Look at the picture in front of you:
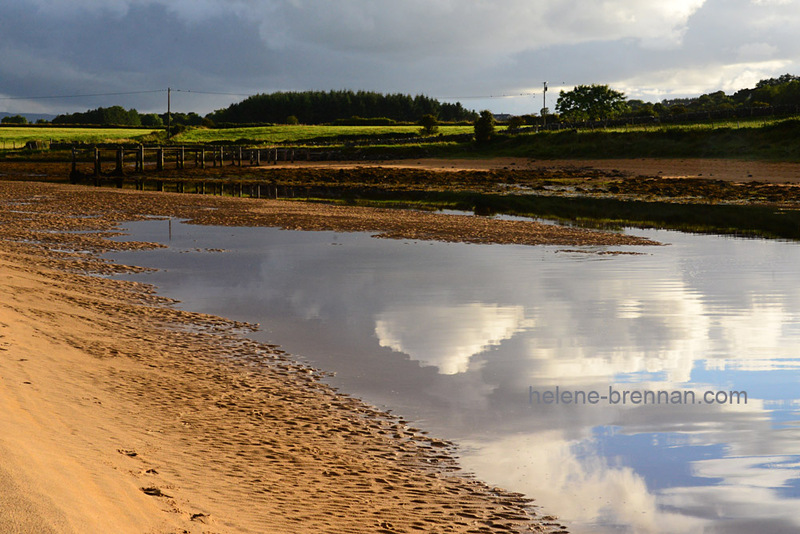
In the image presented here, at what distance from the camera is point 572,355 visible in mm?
12805

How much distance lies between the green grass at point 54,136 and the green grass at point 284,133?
8.37m

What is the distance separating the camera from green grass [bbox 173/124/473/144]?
355 feet

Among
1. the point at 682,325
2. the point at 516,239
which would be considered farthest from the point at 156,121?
the point at 682,325

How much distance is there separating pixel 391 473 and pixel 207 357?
4.97 m

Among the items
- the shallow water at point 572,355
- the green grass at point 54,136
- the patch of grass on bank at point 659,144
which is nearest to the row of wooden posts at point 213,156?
the green grass at point 54,136

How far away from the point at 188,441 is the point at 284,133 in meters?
112

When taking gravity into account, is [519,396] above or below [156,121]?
below

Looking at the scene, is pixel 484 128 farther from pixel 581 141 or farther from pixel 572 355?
pixel 572 355

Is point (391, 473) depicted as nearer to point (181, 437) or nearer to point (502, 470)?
point (502, 470)

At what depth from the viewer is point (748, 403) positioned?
10.5 m

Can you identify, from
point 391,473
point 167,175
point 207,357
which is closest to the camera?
point 391,473

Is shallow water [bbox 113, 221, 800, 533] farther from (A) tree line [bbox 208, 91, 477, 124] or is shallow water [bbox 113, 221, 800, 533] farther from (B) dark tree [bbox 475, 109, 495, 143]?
(A) tree line [bbox 208, 91, 477, 124]

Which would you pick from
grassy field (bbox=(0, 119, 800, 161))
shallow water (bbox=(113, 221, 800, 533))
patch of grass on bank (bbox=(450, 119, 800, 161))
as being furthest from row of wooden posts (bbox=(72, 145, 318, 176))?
shallow water (bbox=(113, 221, 800, 533))

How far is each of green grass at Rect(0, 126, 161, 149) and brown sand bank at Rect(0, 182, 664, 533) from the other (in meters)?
93.6
